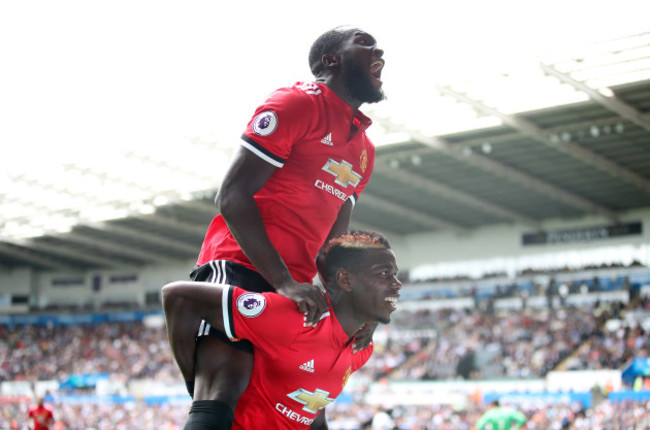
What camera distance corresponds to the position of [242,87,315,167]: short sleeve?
9.20 feet

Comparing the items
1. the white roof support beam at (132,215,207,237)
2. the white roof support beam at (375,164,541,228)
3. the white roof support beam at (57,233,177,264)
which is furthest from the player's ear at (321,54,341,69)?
the white roof support beam at (57,233,177,264)

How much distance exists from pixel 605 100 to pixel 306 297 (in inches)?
732

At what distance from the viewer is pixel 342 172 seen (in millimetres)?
3166

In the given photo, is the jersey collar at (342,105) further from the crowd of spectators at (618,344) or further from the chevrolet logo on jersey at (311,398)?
the crowd of spectators at (618,344)

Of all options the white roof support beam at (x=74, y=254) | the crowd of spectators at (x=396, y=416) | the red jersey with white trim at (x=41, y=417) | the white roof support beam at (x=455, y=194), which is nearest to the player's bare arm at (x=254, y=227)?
the red jersey with white trim at (x=41, y=417)

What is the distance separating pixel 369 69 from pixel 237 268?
922 mm

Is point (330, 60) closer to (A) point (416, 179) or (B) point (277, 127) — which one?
(B) point (277, 127)

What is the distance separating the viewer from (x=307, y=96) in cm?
296

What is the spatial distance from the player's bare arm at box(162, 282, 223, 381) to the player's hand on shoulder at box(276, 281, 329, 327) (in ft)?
0.79

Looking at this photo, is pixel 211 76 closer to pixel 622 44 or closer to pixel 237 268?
pixel 622 44

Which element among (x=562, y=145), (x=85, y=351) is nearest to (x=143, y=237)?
(x=85, y=351)

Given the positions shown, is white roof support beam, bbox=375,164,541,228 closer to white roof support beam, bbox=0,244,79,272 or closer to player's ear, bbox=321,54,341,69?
white roof support beam, bbox=0,244,79,272

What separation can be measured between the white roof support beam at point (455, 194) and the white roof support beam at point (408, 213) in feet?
6.89

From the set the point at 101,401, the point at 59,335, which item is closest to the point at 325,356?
the point at 101,401
